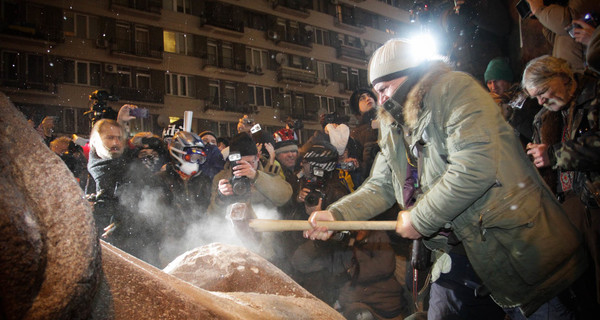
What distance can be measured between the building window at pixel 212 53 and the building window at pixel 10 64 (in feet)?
40.3

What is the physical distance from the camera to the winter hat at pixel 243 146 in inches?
201

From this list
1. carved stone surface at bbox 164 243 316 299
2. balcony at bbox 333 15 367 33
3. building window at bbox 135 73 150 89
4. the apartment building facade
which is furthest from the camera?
balcony at bbox 333 15 367 33

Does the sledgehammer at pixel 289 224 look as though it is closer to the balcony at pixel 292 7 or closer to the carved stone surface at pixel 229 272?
the carved stone surface at pixel 229 272

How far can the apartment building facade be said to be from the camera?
2283cm

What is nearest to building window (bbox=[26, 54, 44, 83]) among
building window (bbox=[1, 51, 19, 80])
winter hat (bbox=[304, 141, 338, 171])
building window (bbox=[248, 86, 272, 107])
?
building window (bbox=[1, 51, 19, 80])

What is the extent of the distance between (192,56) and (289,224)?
2798 cm

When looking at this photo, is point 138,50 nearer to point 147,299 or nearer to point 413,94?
point 413,94

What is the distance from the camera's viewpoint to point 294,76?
3192 centimetres

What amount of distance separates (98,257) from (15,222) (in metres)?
A: 0.32

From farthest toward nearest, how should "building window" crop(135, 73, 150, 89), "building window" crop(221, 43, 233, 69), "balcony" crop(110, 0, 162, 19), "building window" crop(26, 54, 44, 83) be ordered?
"building window" crop(221, 43, 233, 69)
"building window" crop(135, 73, 150, 89)
"balcony" crop(110, 0, 162, 19)
"building window" crop(26, 54, 44, 83)

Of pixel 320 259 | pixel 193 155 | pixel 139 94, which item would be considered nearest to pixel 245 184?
pixel 193 155

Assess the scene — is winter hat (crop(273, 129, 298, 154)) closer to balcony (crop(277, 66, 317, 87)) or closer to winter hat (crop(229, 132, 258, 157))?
winter hat (crop(229, 132, 258, 157))

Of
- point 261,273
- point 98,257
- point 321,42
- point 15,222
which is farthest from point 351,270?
point 321,42

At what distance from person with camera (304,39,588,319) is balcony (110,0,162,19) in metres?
27.7
